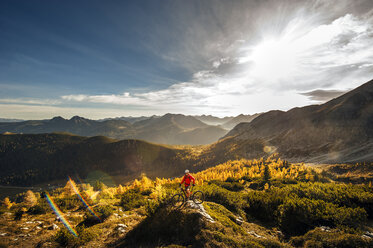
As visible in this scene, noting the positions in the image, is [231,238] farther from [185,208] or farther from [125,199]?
[125,199]

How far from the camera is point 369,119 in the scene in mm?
90938

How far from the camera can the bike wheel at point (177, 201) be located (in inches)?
449

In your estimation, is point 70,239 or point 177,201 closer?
point 70,239

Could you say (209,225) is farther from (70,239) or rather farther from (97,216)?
(97,216)

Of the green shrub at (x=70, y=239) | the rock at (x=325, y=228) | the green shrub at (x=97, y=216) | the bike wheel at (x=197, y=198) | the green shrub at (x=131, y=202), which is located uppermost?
the bike wheel at (x=197, y=198)

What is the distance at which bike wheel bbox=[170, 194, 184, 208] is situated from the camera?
449 inches

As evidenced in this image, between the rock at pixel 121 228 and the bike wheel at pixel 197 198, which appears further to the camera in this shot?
the bike wheel at pixel 197 198

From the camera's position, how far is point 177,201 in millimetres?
11914

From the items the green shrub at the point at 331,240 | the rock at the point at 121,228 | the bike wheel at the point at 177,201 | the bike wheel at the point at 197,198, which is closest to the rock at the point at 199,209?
the bike wheel at the point at 197,198

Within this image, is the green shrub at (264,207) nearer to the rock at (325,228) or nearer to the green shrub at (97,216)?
the rock at (325,228)

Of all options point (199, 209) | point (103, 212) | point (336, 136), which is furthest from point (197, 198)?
point (336, 136)

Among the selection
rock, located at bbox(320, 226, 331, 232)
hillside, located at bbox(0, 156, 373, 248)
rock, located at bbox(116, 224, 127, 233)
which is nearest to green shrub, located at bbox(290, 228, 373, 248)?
hillside, located at bbox(0, 156, 373, 248)

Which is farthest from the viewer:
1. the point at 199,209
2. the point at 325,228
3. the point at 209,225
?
the point at 199,209

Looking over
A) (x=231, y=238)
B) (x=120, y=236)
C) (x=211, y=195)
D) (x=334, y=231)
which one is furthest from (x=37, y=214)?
(x=334, y=231)
